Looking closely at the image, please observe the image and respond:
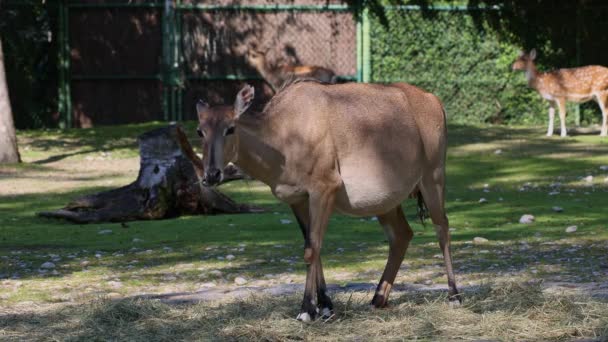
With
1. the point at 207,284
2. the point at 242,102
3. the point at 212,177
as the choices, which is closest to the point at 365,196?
the point at 242,102

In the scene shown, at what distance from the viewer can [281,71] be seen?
24.9m

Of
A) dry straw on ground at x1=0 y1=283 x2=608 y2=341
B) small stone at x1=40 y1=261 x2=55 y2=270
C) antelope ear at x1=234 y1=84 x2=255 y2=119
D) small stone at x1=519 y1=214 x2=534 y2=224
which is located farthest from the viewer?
small stone at x1=519 y1=214 x2=534 y2=224

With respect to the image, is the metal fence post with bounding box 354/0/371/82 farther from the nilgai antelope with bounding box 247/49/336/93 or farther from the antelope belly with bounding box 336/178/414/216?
the antelope belly with bounding box 336/178/414/216

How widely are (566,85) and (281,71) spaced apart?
579cm

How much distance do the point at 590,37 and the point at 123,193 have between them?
48.2 feet

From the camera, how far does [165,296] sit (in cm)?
897

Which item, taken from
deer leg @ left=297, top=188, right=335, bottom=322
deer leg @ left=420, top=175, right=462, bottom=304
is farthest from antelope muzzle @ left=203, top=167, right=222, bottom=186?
deer leg @ left=420, top=175, right=462, bottom=304

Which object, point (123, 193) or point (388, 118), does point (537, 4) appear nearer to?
point (123, 193)

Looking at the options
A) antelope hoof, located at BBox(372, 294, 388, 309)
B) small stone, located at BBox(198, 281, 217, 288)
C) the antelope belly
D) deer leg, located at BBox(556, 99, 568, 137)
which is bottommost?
deer leg, located at BBox(556, 99, 568, 137)

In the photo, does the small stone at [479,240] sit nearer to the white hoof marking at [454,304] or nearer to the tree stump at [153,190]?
the white hoof marking at [454,304]

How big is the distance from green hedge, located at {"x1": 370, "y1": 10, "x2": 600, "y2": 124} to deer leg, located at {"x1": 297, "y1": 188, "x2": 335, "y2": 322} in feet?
59.1

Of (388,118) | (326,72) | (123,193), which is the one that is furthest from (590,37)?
(388,118)

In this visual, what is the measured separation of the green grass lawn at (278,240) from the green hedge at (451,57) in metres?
6.30

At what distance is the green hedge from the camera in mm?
25688
